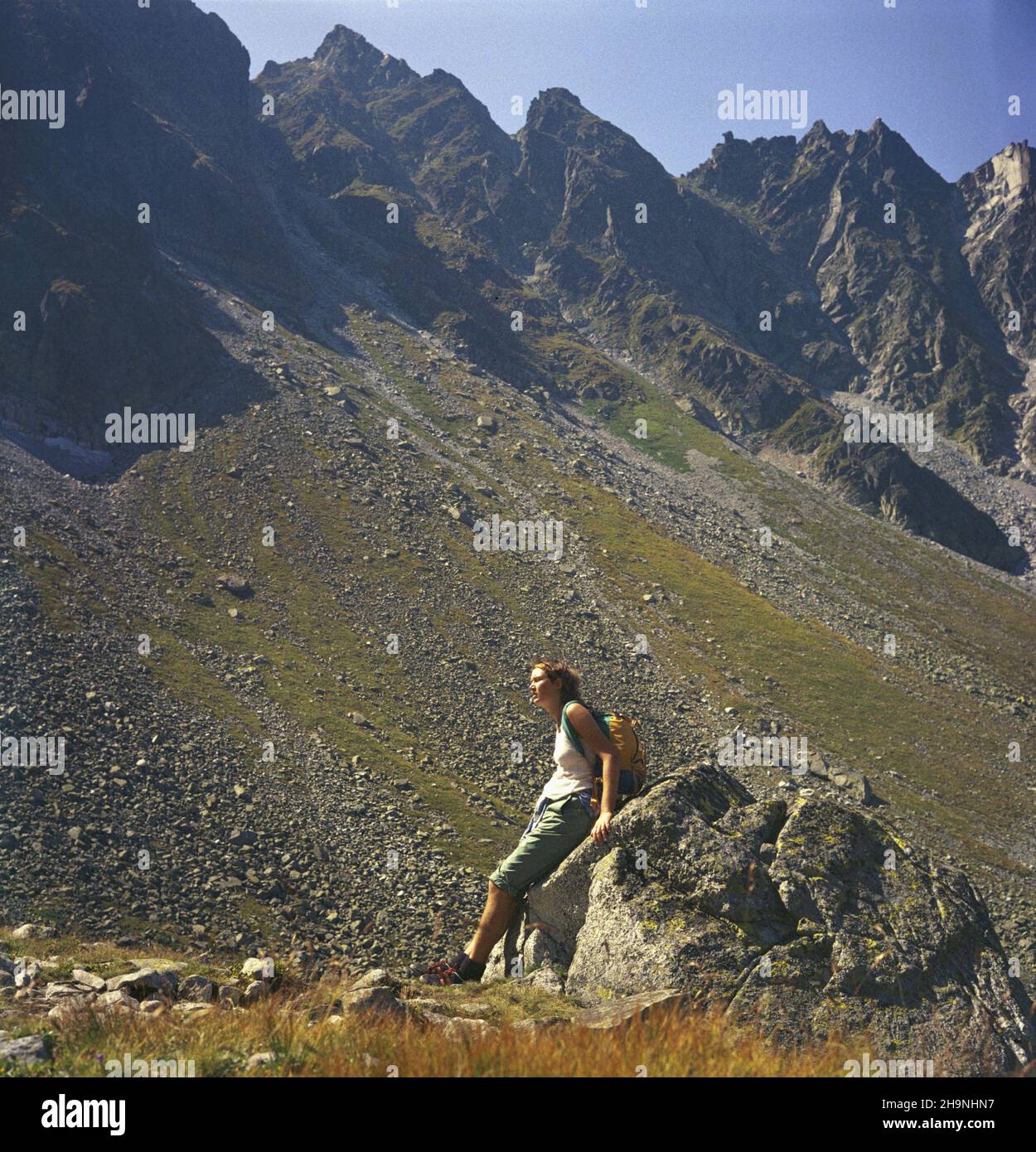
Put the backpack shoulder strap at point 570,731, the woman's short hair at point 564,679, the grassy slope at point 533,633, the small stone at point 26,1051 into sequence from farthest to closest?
the grassy slope at point 533,633, the woman's short hair at point 564,679, the backpack shoulder strap at point 570,731, the small stone at point 26,1051

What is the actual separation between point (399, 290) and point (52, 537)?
123940 millimetres

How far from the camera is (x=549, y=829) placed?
11320 mm

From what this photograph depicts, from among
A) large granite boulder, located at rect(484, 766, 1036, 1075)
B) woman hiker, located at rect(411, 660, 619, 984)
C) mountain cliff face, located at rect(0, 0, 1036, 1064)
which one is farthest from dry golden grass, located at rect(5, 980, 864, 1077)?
mountain cliff face, located at rect(0, 0, 1036, 1064)

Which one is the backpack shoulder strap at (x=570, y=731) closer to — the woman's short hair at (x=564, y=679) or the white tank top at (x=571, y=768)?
the white tank top at (x=571, y=768)

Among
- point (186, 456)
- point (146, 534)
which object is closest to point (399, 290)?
point (186, 456)

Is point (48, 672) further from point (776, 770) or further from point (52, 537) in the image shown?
point (776, 770)

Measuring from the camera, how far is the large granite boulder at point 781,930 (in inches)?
357

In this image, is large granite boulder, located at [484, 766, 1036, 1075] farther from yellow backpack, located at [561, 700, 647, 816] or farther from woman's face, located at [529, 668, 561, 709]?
woman's face, located at [529, 668, 561, 709]

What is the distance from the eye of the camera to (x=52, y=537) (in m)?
53.0

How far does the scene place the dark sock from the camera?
11258mm

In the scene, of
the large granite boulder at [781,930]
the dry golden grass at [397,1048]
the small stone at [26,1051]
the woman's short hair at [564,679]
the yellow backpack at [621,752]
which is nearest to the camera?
the dry golden grass at [397,1048]

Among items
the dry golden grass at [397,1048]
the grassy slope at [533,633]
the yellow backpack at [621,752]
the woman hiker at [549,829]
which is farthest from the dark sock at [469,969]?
the grassy slope at [533,633]

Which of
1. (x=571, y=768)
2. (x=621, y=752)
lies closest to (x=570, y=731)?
(x=571, y=768)

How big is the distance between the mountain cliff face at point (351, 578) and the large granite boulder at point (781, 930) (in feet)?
6.08
